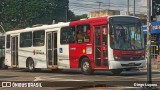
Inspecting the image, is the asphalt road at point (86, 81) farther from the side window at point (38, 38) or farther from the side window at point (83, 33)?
the side window at point (38, 38)

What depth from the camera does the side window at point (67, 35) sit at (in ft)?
77.0

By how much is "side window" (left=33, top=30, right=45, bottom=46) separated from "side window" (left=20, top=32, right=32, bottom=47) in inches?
26.5

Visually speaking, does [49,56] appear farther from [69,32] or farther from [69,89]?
[69,89]

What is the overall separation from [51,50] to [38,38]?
189 centimetres

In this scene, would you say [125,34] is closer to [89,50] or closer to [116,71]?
[116,71]

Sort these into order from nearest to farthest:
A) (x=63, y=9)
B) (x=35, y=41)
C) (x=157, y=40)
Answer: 1. (x=35, y=41)
2. (x=157, y=40)
3. (x=63, y=9)

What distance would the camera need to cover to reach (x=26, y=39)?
92.6 ft

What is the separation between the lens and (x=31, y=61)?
91.4 ft

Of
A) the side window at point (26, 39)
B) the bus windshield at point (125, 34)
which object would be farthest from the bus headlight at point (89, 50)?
the side window at point (26, 39)

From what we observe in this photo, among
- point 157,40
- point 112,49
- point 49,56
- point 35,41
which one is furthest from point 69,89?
point 157,40

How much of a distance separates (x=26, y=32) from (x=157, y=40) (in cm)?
2192

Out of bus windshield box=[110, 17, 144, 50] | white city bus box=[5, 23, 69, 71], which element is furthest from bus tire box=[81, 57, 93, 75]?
bus windshield box=[110, 17, 144, 50]

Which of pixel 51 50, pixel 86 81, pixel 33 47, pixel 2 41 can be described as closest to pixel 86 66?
pixel 51 50

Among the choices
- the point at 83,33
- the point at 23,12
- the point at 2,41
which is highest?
the point at 23,12
